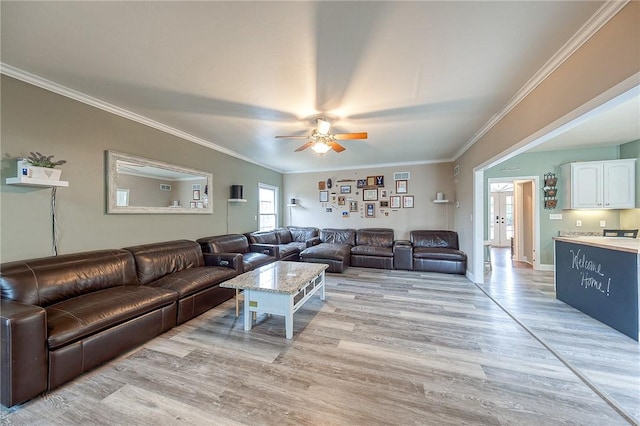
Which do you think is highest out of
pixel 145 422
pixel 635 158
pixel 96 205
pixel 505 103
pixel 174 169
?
pixel 505 103

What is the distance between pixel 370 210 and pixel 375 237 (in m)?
0.80

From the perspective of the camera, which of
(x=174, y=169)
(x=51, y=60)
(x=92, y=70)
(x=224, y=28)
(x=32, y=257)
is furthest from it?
(x=174, y=169)

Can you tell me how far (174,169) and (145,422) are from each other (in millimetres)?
3295

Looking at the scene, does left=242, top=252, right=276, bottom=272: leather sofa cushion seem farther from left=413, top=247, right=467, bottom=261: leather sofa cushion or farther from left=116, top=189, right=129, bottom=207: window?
left=413, top=247, right=467, bottom=261: leather sofa cushion

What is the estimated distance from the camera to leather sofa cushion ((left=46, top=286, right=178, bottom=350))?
68.7 inches

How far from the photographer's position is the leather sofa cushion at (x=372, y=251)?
17.6 feet

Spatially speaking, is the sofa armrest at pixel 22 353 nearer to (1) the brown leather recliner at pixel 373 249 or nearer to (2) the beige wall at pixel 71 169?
(2) the beige wall at pixel 71 169

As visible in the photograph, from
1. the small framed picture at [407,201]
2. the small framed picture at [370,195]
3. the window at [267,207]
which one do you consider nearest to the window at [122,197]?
the window at [267,207]

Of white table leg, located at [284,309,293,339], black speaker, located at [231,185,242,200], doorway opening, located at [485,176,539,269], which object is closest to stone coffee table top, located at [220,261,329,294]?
white table leg, located at [284,309,293,339]

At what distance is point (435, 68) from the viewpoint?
211 centimetres

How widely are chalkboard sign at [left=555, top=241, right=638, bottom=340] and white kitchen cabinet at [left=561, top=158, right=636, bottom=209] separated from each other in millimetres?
2198

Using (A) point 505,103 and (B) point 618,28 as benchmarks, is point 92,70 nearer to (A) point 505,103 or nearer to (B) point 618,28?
(B) point 618,28

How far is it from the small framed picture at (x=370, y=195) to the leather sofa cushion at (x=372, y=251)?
1.41 m

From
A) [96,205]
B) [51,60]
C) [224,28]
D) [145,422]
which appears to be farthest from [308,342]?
[51,60]
